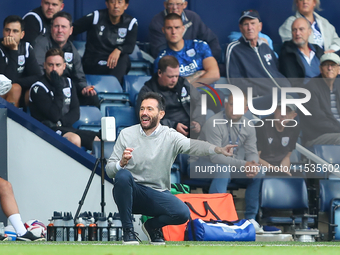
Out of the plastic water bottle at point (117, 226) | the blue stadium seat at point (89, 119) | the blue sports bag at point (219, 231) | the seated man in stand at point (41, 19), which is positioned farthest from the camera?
the seated man in stand at point (41, 19)

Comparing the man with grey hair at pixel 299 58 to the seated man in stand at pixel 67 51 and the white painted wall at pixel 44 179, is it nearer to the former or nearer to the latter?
the seated man in stand at pixel 67 51

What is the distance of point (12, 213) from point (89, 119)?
6.95ft

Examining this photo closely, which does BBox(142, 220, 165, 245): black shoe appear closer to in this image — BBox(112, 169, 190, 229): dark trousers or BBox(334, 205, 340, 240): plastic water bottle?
BBox(112, 169, 190, 229): dark trousers

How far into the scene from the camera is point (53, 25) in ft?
22.4

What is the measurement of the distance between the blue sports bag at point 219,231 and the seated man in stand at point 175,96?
1733mm

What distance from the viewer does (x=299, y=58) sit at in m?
7.74

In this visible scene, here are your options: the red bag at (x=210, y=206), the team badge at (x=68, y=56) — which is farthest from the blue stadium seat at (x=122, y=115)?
the red bag at (x=210, y=206)

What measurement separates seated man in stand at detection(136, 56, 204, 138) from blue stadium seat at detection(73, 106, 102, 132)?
0.53 metres

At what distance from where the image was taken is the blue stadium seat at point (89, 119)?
6.68m

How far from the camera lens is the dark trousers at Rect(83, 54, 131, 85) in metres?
7.41

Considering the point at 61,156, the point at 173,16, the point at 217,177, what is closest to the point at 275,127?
the point at 217,177

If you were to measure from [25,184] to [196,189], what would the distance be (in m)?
1.88

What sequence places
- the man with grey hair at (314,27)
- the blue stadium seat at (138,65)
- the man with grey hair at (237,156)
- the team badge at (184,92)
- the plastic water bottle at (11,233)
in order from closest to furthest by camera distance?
the plastic water bottle at (11,233) → the man with grey hair at (237,156) → the team badge at (184,92) → the blue stadium seat at (138,65) → the man with grey hair at (314,27)

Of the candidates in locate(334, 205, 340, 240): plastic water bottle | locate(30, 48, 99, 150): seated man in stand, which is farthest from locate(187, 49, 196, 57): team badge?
locate(334, 205, 340, 240): plastic water bottle
